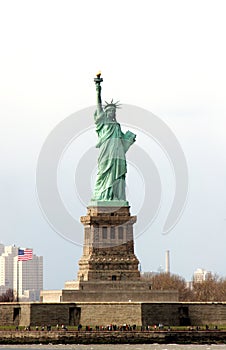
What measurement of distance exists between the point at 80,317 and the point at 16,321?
17.2 ft

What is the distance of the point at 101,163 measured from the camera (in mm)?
108938

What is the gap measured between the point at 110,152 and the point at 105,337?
59.5 feet

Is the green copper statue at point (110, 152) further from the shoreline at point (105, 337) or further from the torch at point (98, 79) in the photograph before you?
the shoreline at point (105, 337)

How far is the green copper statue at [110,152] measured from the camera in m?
108

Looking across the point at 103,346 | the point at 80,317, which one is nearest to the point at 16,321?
the point at 80,317

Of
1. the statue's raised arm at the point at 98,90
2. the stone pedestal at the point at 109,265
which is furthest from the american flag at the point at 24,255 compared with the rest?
the statue's raised arm at the point at 98,90

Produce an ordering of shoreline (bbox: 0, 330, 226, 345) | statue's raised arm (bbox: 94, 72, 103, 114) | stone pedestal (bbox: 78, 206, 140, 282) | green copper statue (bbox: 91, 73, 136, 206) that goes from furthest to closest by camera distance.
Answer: statue's raised arm (bbox: 94, 72, 103, 114)
green copper statue (bbox: 91, 73, 136, 206)
stone pedestal (bbox: 78, 206, 140, 282)
shoreline (bbox: 0, 330, 226, 345)

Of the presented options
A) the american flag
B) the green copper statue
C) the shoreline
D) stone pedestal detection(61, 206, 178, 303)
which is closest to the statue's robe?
the green copper statue

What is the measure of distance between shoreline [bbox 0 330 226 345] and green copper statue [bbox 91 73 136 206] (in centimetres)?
1437

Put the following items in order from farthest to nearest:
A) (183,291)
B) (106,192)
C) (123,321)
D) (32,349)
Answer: (183,291)
(106,192)
(123,321)
(32,349)

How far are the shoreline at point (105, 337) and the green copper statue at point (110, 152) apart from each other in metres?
14.4

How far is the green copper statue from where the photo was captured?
108375 mm

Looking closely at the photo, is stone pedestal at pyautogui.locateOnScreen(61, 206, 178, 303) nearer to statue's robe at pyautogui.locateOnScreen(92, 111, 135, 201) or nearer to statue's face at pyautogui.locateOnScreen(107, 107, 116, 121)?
statue's robe at pyautogui.locateOnScreen(92, 111, 135, 201)

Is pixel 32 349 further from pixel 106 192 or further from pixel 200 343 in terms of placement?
pixel 106 192
